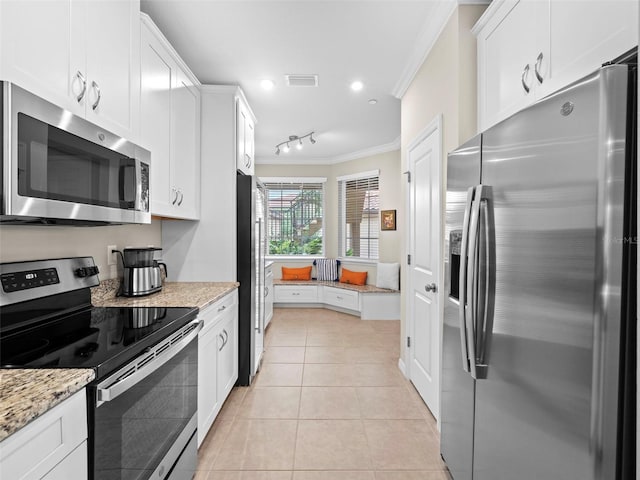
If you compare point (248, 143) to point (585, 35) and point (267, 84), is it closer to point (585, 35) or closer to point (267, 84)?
point (267, 84)

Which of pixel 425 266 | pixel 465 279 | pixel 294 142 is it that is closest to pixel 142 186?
pixel 465 279

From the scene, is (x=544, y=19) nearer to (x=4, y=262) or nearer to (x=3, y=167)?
(x=3, y=167)

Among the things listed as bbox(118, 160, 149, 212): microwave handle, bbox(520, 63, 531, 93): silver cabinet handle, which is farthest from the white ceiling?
bbox(118, 160, 149, 212): microwave handle

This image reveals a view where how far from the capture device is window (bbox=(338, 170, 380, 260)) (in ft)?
19.0

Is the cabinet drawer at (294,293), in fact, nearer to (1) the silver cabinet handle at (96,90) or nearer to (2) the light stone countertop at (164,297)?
(2) the light stone countertop at (164,297)

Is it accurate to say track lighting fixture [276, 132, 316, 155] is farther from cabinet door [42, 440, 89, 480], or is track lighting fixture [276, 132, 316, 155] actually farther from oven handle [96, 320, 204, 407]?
cabinet door [42, 440, 89, 480]

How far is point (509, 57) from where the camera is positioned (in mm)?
1710

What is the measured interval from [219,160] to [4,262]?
1.71m

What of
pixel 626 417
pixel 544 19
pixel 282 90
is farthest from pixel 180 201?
pixel 626 417

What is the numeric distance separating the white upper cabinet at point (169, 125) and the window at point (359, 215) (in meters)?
3.54

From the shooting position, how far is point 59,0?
1.26 meters

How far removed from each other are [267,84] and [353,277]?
3.52 m

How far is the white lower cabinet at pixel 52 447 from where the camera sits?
0.72m

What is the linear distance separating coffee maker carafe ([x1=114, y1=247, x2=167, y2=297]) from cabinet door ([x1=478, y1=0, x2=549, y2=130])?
7.18 ft
